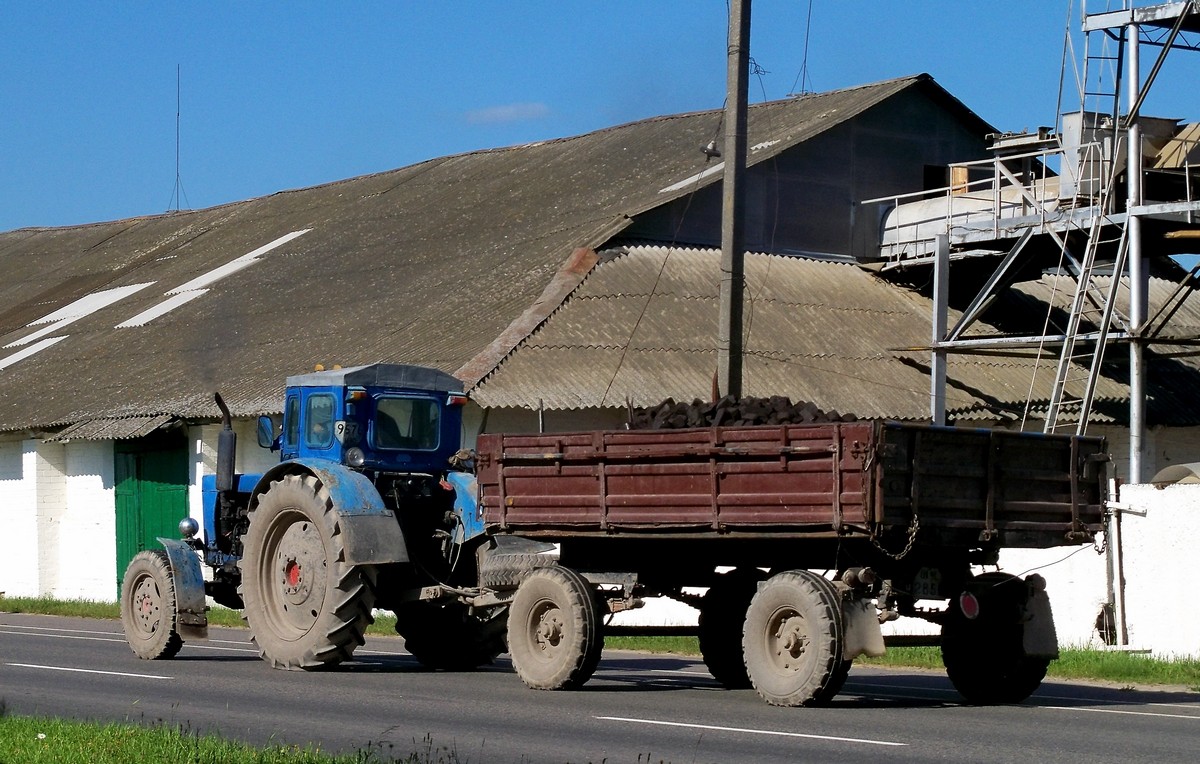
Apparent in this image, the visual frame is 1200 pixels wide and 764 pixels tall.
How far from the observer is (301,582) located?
1546cm

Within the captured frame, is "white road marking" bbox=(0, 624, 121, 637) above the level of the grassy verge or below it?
below

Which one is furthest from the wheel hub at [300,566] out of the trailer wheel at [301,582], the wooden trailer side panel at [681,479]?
the wooden trailer side panel at [681,479]

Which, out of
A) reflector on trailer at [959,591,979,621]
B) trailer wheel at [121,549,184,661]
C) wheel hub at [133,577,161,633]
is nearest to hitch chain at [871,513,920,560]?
reflector on trailer at [959,591,979,621]

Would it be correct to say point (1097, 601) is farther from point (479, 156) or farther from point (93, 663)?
point (479, 156)

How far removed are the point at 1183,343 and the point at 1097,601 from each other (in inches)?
363

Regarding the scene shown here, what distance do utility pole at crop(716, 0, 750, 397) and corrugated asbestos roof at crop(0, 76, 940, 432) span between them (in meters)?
6.32

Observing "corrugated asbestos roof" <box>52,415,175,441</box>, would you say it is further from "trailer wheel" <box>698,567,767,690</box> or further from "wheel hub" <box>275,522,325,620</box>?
"trailer wheel" <box>698,567,767,690</box>

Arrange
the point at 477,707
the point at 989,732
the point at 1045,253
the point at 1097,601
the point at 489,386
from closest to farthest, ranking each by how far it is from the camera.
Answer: the point at 989,732, the point at 477,707, the point at 1097,601, the point at 489,386, the point at 1045,253

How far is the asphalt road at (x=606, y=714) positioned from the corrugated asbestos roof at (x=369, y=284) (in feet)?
29.8

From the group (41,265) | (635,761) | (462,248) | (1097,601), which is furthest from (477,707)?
(41,265)

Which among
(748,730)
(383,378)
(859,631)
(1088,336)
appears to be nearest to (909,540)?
(859,631)

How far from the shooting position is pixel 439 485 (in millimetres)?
16000

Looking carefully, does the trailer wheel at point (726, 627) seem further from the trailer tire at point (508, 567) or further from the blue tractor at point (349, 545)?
the blue tractor at point (349, 545)

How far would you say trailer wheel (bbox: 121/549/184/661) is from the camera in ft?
54.3
